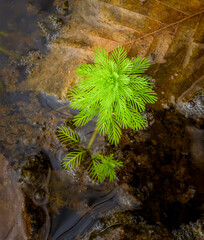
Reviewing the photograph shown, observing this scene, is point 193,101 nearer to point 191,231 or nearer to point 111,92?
point 111,92

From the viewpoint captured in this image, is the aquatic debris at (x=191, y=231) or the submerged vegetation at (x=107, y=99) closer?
the submerged vegetation at (x=107, y=99)

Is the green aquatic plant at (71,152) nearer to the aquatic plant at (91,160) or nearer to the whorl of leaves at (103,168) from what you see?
the aquatic plant at (91,160)

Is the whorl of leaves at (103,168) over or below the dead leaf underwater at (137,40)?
below

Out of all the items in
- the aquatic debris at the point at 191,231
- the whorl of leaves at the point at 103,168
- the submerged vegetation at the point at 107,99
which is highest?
the submerged vegetation at the point at 107,99

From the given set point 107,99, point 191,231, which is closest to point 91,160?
point 107,99

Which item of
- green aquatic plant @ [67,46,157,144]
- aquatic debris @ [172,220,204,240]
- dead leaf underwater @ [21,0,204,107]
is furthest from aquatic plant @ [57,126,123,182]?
aquatic debris @ [172,220,204,240]

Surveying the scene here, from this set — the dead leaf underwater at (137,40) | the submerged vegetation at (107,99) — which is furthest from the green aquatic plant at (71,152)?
the dead leaf underwater at (137,40)

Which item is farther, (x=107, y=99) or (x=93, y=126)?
(x=93, y=126)

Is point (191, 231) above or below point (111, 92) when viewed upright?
below
